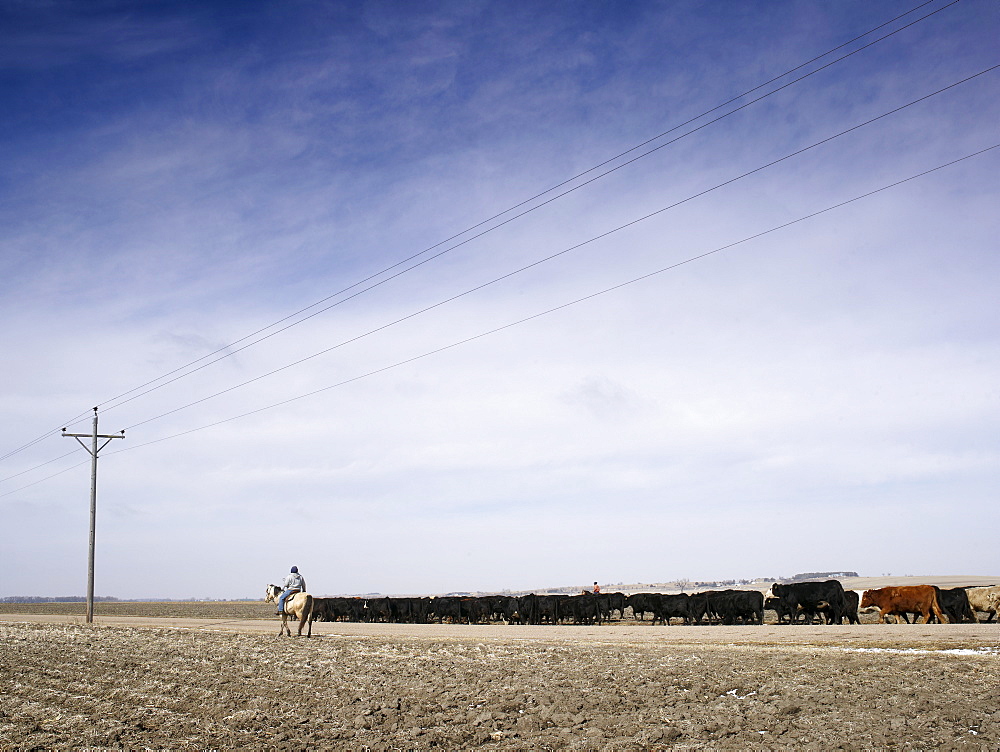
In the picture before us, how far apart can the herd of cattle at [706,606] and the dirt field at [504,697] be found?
9.33 meters

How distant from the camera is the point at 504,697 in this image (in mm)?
13867

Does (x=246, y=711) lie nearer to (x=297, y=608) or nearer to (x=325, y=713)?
(x=325, y=713)

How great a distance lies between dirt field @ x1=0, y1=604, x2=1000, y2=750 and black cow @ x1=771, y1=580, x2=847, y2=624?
1331 centimetres

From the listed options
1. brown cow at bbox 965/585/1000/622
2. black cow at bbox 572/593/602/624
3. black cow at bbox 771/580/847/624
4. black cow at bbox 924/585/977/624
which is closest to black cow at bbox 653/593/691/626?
black cow at bbox 572/593/602/624

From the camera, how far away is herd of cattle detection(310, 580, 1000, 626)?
3184 centimetres

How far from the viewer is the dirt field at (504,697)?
11375mm

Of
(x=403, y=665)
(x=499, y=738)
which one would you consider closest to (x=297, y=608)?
(x=403, y=665)

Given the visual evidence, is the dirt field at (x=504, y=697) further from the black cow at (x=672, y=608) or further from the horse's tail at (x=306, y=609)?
the black cow at (x=672, y=608)

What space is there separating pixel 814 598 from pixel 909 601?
3.86m

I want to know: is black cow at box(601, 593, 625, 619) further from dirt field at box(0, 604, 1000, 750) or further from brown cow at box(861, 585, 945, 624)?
dirt field at box(0, 604, 1000, 750)

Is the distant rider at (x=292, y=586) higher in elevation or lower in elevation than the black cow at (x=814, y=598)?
higher

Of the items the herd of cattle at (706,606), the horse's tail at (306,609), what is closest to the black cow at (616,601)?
the herd of cattle at (706,606)

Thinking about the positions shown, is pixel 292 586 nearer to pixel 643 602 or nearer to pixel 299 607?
pixel 299 607

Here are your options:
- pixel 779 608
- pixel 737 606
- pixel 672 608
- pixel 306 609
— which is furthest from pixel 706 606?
pixel 306 609
